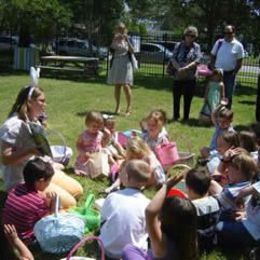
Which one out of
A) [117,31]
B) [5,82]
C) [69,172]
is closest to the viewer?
[69,172]

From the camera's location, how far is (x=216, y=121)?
7.42 metres

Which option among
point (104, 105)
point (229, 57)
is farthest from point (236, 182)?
point (104, 105)

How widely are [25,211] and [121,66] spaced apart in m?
6.64

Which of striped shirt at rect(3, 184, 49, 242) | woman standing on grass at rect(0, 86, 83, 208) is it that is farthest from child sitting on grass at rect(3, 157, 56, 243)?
woman standing on grass at rect(0, 86, 83, 208)

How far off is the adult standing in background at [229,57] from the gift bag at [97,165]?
4.16 m

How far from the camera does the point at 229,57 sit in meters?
10.4

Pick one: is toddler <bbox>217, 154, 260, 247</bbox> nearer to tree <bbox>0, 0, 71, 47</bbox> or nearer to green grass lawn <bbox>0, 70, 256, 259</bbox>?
green grass lawn <bbox>0, 70, 256, 259</bbox>

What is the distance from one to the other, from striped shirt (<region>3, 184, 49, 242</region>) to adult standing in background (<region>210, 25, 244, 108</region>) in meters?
6.27

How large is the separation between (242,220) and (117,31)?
22.0 ft

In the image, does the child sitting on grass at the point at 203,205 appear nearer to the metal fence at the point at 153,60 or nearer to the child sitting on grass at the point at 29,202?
the child sitting on grass at the point at 29,202

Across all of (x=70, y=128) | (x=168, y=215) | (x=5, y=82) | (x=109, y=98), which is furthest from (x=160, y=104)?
(x=168, y=215)

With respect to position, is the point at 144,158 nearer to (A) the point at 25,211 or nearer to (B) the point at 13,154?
(B) the point at 13,154

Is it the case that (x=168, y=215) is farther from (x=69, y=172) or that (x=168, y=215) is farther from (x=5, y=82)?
(x=5, y=82)

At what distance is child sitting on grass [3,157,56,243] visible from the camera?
467cm
